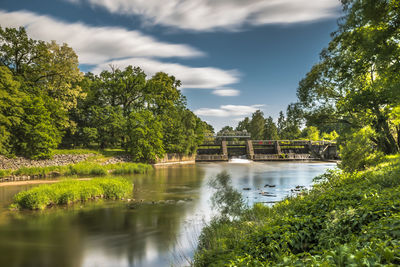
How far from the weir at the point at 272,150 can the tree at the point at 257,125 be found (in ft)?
71.7

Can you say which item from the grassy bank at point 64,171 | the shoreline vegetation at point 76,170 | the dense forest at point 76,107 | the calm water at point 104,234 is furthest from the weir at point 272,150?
the calm water at point 104,234

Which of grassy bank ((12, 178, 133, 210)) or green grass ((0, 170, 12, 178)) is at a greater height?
green grass ((0, 170, 12, 178))

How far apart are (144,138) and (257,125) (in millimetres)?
52751

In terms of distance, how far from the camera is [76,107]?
41594mm

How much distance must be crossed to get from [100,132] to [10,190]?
23.0 m

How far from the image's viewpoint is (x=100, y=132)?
42.0m

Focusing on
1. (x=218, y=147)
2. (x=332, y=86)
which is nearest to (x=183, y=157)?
(x=218, y=147)

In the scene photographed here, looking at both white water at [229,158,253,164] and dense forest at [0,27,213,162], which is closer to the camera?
dense forest at [0,27,213,162]

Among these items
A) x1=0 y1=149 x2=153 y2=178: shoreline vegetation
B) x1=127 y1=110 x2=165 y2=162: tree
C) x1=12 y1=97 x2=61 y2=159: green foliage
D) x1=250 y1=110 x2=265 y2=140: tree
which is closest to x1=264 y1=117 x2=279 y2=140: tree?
x1=250 y1=110 x2=265 y2=140: tree

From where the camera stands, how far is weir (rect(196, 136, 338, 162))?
56.2 m

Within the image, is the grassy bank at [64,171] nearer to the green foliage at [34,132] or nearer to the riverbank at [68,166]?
the riverbank at [68,166]

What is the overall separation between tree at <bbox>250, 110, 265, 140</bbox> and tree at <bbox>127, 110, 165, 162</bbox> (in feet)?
158

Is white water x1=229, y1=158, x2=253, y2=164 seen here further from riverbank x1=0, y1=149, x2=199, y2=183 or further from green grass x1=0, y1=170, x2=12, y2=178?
green grass x1=0, y1=170, x2=12, y2=178

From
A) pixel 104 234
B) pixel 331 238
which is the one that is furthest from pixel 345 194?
pixel 104 234
